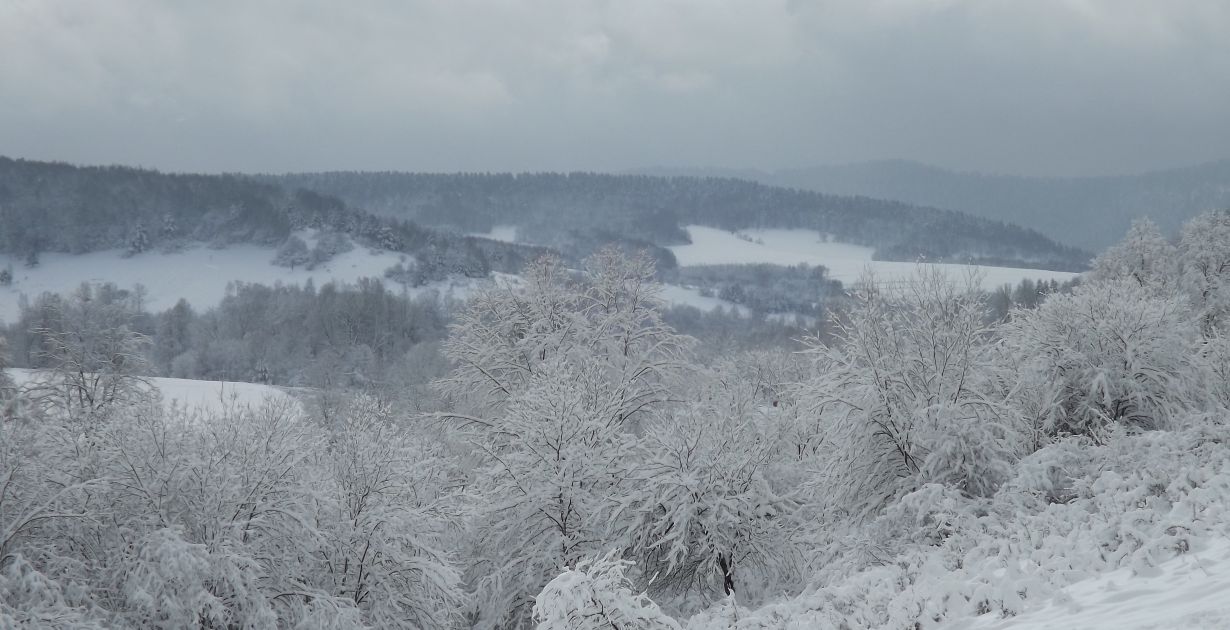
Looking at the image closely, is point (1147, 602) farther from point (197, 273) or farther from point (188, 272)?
point (188, 272)

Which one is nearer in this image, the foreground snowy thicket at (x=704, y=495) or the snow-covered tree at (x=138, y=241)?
the foreground snowy thicket at (x=704, y=495)

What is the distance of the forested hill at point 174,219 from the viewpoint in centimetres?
16050

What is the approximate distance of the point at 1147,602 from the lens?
7.75m

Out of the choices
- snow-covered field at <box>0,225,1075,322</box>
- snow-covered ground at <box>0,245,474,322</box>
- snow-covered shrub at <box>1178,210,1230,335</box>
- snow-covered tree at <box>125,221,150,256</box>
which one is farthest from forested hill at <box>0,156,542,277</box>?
snow-covered shrub at <box>1178,210,1230,335</box>

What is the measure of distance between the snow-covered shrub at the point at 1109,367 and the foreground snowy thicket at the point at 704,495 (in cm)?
7

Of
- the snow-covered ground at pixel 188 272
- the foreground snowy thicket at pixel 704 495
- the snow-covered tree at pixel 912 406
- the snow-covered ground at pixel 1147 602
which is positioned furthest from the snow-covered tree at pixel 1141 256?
the snow-covered ground at pixel 188 272

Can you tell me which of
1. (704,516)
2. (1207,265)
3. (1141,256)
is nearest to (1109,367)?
(704,516)

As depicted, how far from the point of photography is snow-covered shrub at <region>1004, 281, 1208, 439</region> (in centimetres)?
1848

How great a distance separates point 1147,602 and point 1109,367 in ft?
43.0

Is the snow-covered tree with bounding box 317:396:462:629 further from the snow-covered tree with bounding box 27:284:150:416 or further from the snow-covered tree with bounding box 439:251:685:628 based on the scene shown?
the snow-covered tree with bounding box 27:284:150:416

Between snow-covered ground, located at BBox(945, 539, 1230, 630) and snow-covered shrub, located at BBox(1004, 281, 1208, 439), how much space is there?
10871 millimetres

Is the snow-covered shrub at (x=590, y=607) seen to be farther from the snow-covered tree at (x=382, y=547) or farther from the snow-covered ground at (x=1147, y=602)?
the snow-covered tree at (x=382, y=547)

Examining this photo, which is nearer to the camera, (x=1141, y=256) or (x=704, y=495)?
(x=704, y=495)

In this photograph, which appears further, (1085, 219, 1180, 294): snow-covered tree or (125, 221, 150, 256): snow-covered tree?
(125, 221, 150, 256): snow-covered tree
